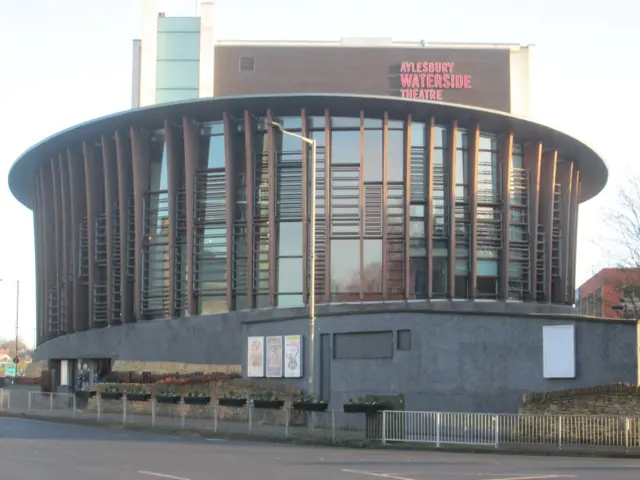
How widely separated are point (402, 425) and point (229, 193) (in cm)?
2825

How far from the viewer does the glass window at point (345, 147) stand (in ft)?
193

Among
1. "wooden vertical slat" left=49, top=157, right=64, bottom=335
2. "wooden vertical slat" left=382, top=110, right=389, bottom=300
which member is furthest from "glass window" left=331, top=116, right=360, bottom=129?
"wooden vertical slat" left=49, top=157, right=64, bottom=335

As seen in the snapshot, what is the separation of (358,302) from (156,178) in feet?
50.5

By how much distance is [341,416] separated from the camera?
34.6 m

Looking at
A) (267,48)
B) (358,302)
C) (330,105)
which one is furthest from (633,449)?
(267,48)

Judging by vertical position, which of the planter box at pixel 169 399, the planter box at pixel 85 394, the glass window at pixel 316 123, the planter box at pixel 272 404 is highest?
the glass window at pixel 316 123

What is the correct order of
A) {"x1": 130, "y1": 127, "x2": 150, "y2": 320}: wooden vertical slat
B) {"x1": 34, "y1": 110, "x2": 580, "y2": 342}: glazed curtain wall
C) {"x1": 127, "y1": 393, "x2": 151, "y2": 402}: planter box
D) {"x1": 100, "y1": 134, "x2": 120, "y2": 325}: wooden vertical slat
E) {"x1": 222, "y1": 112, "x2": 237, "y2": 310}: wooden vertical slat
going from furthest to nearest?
1. {"x1": 100, "y1": 134, "x2": 120, "y2": 325}: wooden vertical slat
2. {"x1": 130, "y1": 127, "x2": 150, "y2": 320}: wooden vertical slat
3. {"x1": 222, "y1": 112, "x2": 237, "y2": 310}: wooden vertical slat
4. {"x1": 34, "y1": 110, "x2": 580, "y2": 342}: glazed curtain wall
5. {"x1": 127, "y1": 393, "x2": 151, "y2": 402}: planter box

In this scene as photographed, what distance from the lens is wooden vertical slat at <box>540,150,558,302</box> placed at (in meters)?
62.0

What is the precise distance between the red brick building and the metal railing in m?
33.4

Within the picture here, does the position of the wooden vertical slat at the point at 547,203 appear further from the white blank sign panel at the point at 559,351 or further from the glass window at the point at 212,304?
the white blank sign panel at the point at 559,351

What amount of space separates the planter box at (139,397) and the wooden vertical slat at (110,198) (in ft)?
65.0

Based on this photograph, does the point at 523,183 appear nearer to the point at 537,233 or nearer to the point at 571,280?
the point at 537,233

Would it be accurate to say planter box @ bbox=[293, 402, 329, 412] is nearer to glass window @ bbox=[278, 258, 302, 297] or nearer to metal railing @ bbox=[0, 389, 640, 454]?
metal railing @ bbox=[0, 389, 640, 454]

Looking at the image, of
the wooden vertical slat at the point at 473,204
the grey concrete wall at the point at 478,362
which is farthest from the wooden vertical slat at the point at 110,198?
the grey concrete wall at the point at 478,362
